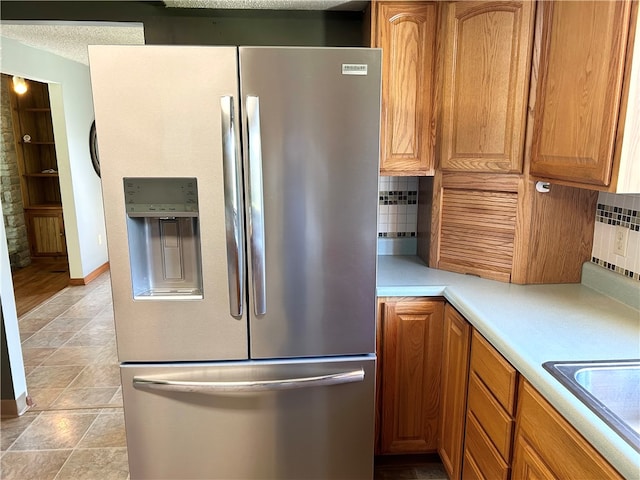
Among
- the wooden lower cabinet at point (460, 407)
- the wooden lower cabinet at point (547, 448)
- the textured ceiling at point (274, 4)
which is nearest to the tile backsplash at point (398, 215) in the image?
the wooden lower cabinet at point (460, 407)

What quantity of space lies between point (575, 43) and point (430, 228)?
0.98 m

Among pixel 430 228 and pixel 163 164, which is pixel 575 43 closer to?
pixel 430 228

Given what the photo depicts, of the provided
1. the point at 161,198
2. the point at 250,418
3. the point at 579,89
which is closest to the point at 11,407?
the point at 250,418

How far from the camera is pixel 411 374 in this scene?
2.03m

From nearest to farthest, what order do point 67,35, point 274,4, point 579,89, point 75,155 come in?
1. point 579,89
2. point 274,4
3. point 67,35
4. point 75,155

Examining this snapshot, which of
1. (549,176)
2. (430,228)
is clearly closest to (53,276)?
(430,228)

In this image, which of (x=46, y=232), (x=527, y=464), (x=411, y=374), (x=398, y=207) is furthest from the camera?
(x=46, y=232)

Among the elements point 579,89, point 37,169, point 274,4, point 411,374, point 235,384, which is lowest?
point 411,374

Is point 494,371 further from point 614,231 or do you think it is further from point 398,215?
point 398,215

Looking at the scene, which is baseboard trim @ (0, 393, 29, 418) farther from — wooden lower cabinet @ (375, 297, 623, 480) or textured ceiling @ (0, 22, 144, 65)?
textured ceiling @ (0, 22, 144, 65)

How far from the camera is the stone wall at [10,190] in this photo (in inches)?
203

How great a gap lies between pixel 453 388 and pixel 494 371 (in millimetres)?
427

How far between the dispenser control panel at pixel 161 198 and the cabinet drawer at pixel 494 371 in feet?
3.58

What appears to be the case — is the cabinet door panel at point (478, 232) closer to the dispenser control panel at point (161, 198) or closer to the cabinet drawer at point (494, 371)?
the cabinet drawer at point (494, 371)
